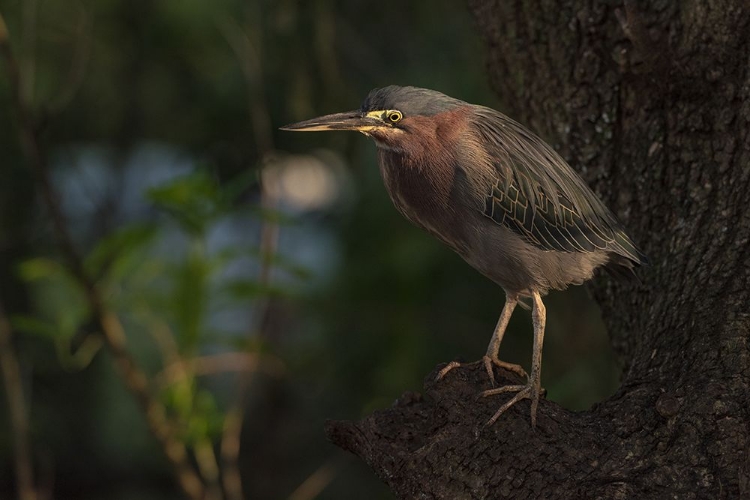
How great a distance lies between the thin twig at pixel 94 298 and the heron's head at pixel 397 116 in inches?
37.1

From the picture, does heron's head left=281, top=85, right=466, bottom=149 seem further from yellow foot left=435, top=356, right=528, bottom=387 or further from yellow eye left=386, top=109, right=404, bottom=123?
yellow foot left=435, top=356, right=528, bottom=387

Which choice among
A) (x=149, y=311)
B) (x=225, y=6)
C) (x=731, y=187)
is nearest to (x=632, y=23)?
(x=731, y=187)

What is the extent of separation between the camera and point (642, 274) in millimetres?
2727

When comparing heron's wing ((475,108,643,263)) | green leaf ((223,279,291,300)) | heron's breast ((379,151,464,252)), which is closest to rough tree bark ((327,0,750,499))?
heron's wing ((475,108,643,263))

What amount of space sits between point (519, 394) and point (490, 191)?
58 centimetres

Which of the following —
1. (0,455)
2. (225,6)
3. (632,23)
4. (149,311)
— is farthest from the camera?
(0,455)

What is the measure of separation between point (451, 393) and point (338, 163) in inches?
168

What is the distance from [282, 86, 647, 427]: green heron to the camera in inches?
101

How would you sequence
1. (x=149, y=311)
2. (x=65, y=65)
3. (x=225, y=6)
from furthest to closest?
1. (x=65, y=65)
2. (x=225, y=6)
3. (x=149, y=311)

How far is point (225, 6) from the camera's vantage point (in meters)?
5.79

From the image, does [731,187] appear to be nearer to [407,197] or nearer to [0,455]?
[407,197]

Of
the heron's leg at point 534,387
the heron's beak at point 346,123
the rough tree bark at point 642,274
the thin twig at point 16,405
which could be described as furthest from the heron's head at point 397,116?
the thin twig at point 16,405

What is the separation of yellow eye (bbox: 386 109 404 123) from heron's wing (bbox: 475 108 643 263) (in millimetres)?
231

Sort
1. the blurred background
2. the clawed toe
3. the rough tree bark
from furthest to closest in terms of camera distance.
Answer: the blurred background → the clawed toe → the rough tree bark
